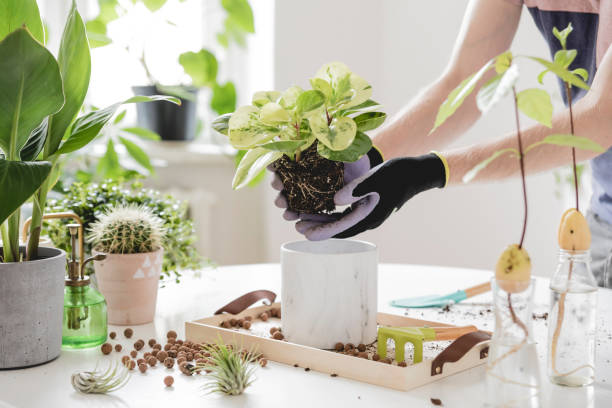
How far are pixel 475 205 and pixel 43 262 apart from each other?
2.18m

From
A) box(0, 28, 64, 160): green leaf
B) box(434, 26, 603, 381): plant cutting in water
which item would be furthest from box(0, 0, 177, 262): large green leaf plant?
box(434, 26, 603, 381): plant cutting in water

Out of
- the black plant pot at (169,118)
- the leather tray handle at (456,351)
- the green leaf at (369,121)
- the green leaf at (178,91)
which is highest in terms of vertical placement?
the green leaf at (178,91)

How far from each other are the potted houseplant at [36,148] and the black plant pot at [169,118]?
184cm

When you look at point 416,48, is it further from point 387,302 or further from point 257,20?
point 387,302

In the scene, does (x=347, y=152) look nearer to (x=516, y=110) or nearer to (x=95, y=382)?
(x=516, y=110)

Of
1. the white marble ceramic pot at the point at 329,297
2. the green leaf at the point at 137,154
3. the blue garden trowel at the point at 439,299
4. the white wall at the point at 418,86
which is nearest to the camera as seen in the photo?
the white marble ceramic pot at the point at 329,297

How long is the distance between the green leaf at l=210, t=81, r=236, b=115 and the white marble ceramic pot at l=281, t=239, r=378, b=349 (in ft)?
5.60

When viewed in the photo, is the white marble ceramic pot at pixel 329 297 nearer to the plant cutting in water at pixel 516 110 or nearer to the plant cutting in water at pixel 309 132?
the plant cutting in water at pixel 309 132

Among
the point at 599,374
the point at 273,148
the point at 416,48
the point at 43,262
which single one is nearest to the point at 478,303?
the point at 599,374

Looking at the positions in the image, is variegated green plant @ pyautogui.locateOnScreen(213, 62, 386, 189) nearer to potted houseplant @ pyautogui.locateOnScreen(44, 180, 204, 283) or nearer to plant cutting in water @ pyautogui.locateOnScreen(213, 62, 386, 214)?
plant cutting in water @ pyautogui.locateOnScreen(213, 62, 386, 214)

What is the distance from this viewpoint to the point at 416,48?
287cm

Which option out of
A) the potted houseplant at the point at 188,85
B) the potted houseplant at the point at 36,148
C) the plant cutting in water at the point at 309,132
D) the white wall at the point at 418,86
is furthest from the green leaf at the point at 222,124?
the white wall at the point at 418,86

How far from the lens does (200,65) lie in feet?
8.27

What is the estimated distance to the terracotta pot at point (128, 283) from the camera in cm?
113
